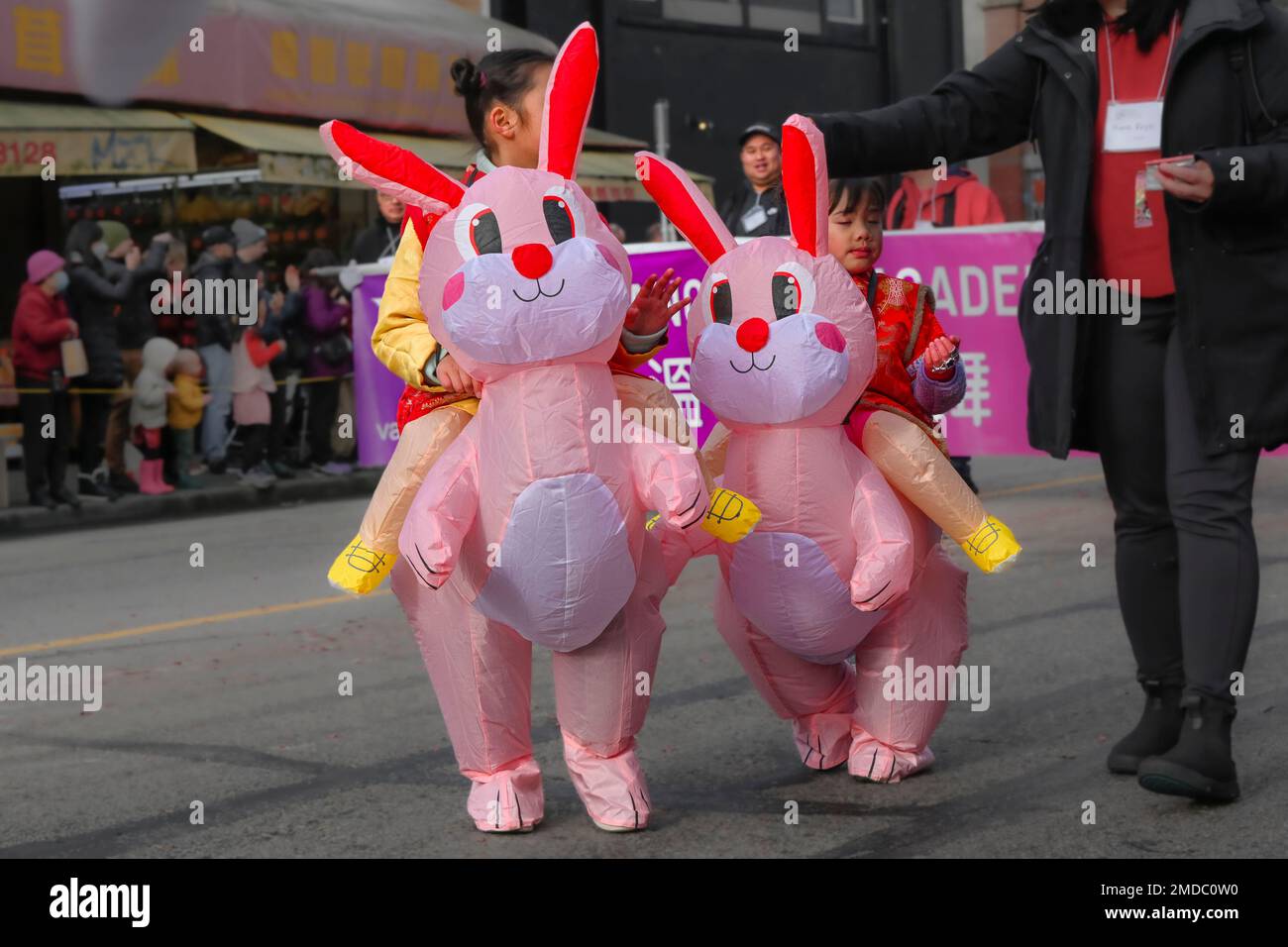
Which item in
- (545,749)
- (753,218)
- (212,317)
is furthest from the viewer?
(212,317)

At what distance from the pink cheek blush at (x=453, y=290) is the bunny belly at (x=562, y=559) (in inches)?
16.4

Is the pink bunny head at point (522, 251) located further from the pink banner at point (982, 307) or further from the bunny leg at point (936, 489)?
Answer: the pink banner at point (982, 307)

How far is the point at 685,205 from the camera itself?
179 inches

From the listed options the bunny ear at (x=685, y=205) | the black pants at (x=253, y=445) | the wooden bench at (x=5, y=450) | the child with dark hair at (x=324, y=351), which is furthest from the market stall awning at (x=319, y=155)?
the bunny ear at (x=685, y=205)

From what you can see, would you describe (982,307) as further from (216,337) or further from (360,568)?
(360,568)

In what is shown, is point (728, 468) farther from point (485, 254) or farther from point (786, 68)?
point (786, 68)

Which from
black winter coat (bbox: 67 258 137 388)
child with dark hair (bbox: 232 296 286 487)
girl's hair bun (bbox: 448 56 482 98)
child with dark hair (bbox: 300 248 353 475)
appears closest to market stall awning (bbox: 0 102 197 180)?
black winter coat (bbox: 67 258 137 388)

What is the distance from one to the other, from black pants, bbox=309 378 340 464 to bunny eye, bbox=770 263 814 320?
32.9 ft

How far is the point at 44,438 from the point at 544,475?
9.12 metres

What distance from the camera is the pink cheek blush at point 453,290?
394cm

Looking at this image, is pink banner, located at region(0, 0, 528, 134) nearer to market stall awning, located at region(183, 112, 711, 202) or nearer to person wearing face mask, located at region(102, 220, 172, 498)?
market stall awning, located at region(183, 112, 711, 202)

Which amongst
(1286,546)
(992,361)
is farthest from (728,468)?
(992,361)

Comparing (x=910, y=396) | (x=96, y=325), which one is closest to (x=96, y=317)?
(x=96, y=325)
